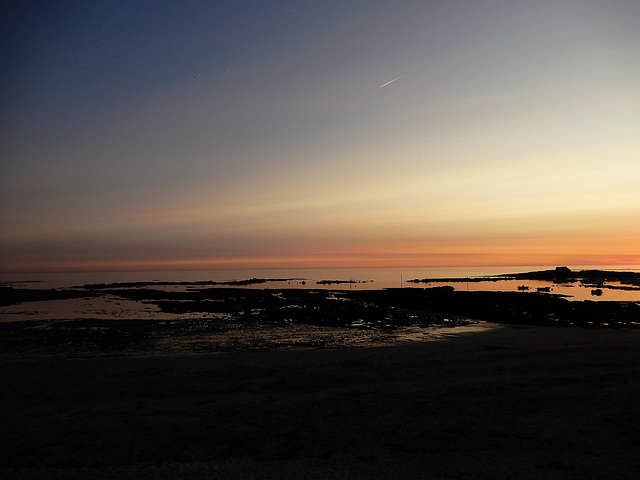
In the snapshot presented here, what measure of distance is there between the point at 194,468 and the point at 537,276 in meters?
120

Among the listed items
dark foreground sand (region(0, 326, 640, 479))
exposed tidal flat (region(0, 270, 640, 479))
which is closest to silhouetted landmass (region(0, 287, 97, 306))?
exposed tidal flat (region(0, 270, 640, 479))

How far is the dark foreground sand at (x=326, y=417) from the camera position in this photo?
268 inches

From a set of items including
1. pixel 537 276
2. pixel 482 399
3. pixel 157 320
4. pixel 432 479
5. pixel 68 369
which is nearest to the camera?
pixel 432 479

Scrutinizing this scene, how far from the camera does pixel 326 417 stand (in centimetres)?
905

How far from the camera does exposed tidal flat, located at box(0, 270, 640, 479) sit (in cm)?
688

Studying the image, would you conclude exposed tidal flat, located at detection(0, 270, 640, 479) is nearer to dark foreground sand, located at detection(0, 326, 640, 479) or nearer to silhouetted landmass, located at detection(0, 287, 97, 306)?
dark foreground sand, located at detection(0, 326, 640, 479)

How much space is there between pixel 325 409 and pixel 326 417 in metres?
0.52

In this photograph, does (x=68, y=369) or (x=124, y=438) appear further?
(x=68, y=369)

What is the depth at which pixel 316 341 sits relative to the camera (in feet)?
66.7

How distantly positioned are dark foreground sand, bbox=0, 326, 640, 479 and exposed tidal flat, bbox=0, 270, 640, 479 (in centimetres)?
4

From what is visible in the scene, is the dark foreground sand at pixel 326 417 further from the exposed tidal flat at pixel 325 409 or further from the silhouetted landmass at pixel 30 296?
the silhouetted landmass at pixel 30 296

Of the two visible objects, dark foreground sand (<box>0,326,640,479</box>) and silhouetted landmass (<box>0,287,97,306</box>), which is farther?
silhouetted landmass (<box>0,287,97,306</box>)

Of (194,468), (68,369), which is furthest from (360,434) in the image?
(68,369)

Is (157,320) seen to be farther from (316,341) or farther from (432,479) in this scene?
(432,479)
